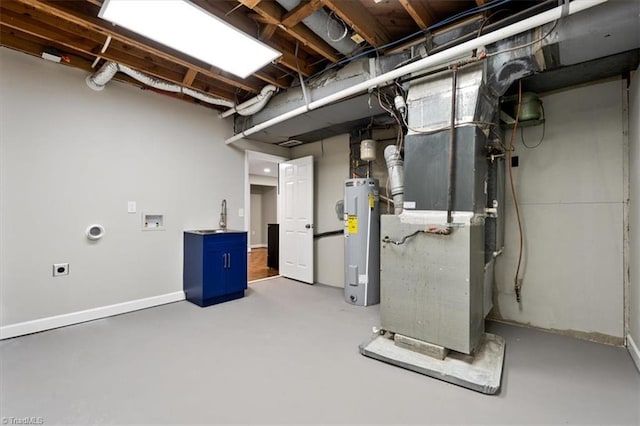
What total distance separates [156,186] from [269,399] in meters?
2.93

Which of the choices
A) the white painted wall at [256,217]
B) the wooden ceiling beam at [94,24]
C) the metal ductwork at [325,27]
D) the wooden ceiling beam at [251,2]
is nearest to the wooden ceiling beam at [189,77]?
the wooden ceiling beam at [94,24]

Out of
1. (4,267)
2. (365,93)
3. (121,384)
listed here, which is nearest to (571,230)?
(365,93)

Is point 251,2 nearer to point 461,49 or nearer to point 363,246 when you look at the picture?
point 461,49

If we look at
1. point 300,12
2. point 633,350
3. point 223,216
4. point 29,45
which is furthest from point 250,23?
point 633,350

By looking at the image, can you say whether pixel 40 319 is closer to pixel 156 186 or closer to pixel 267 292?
pixel 156 186

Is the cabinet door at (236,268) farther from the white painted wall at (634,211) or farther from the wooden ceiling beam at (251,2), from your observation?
the white painted wall at (634,211)

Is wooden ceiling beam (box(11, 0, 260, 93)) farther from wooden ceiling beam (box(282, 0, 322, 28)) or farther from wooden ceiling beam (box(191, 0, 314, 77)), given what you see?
wooden ceiling beam (box(282, 0, 322, 28))

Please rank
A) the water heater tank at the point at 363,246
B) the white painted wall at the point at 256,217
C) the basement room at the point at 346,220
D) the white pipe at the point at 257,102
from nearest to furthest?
the basement room at the point at 346,220, the white pipe at the point at 257,102, the water heater tank at the point at 363,246, the white painted wall at the point at 256,217

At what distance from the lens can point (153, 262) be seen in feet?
11.5

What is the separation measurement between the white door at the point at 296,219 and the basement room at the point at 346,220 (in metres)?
0.97

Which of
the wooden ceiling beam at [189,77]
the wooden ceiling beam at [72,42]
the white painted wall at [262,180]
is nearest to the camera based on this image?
the wooden ceiling beam at [72,42]

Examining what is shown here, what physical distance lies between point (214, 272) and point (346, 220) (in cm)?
181

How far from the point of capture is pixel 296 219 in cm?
479

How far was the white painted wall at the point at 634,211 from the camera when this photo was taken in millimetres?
2121
